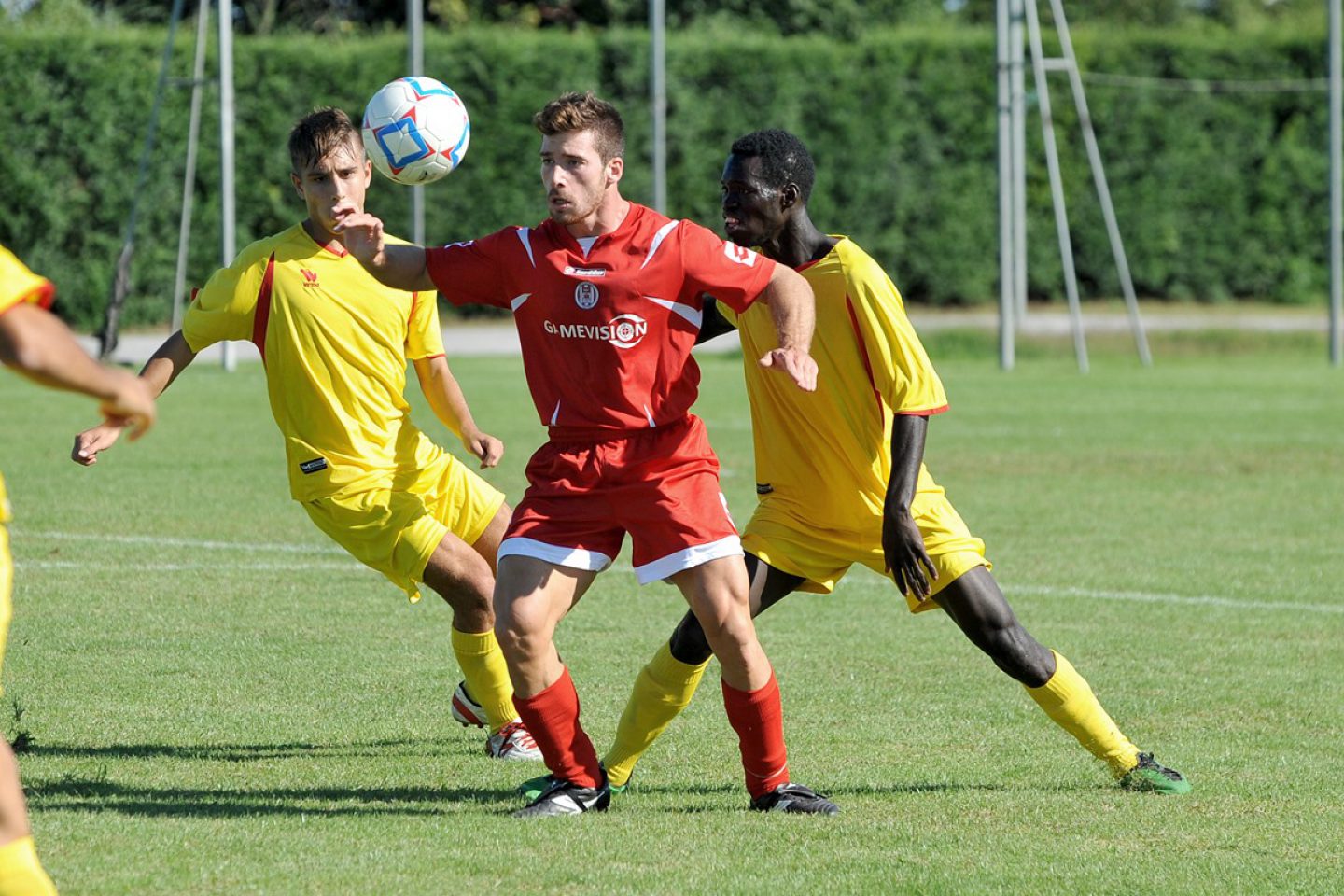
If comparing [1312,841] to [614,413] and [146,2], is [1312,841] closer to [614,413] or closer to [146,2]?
[614,413]

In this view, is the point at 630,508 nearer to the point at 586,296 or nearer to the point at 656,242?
the point at 586,296

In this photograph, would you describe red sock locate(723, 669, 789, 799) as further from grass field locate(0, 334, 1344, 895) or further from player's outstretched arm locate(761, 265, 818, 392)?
player's outstretched arm locate(761, 265, 818, 392)

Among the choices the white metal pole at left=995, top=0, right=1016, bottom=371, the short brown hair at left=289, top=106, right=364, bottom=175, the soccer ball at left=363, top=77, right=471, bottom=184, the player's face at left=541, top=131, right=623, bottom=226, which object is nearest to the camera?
the player's face at left=541, top=131, right=623, bottom=226

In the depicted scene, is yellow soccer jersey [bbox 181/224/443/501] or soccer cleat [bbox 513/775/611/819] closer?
soccer cleat [bbox 513/775/611/819]

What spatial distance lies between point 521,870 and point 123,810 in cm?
140

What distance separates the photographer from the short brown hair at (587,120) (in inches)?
214

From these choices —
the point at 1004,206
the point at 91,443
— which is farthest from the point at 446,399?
the point at 1004,206

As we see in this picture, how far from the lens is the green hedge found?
1252 inches

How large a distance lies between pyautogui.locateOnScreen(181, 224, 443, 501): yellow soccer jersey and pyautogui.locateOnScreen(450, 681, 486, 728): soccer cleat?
860 millimetres

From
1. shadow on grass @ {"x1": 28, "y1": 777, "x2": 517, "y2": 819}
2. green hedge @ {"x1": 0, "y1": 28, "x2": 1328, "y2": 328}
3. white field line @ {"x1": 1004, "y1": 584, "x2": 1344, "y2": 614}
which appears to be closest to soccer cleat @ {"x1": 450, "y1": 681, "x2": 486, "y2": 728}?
shadow on grass @ {"x1": 28, "y1": 777, "x2": 517, "y2": 819}

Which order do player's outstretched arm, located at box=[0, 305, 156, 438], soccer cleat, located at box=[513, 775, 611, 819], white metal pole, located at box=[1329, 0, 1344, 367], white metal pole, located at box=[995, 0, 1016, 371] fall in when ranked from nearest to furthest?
1. player's outstretched arm, located at box=[0, 305, 156, 438]
2. soccer cleat, located at box=[513, 775, 611, 819]
3. white metal pole, located at box=[995, 0, 1016, 371]
4. white metal pole, located at box=[1329, 0, 1344, 367]

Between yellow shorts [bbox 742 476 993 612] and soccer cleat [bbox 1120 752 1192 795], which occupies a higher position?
yellow shorts [bbox 742 476 993 612]

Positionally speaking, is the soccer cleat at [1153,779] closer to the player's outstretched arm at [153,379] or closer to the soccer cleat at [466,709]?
the soccer cleat at [466,709]

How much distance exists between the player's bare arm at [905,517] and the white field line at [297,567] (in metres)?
4.45
